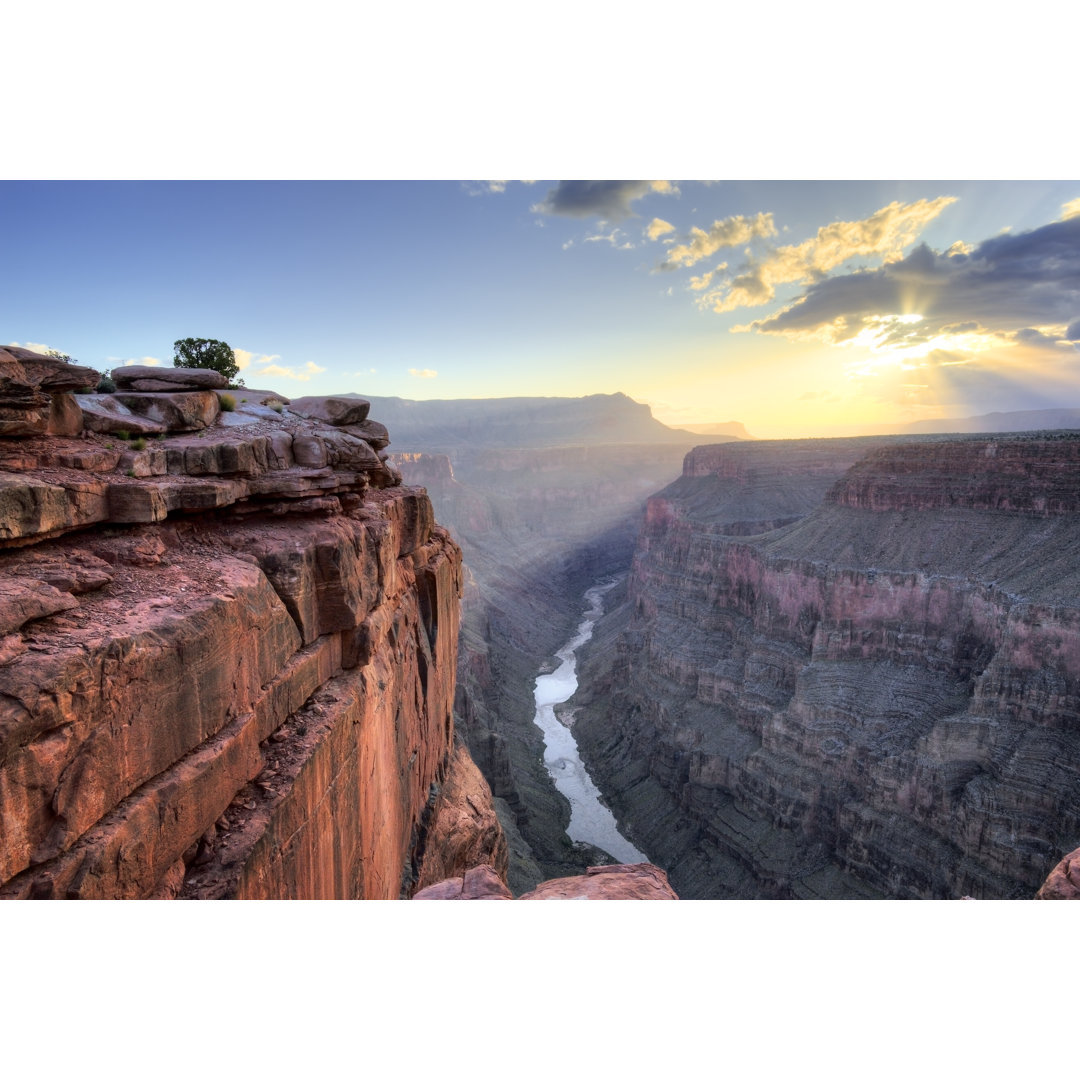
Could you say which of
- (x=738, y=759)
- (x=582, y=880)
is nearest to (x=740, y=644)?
(x=738, y=759)

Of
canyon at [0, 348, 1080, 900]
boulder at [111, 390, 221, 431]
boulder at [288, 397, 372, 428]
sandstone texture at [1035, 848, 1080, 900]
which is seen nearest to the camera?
canyon at [0, 348, 1080, 900]

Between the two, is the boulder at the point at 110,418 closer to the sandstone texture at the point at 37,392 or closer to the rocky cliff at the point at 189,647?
the rocky cliff at the point at 189,647

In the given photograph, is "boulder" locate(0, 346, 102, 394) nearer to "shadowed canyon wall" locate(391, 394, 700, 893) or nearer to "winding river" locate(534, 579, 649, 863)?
"shadowed canyon wall" locate(391, 394, 700, 893)

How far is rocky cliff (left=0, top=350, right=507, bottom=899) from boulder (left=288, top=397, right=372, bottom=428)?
15 centimetres

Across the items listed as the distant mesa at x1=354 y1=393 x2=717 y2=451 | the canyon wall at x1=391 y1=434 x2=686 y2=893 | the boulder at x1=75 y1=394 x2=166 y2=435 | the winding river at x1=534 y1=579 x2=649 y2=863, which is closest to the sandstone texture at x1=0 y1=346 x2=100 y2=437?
the boulder at x1=75 y1=394 x2=166 y2=435

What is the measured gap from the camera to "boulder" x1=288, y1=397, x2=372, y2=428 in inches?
533

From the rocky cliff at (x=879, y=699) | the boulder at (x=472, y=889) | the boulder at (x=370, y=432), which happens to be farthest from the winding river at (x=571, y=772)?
the boulder at (x=370, y=432)

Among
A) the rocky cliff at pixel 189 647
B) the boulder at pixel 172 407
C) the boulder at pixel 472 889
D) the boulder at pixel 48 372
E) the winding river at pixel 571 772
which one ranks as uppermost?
the boulder at pixel 48 372

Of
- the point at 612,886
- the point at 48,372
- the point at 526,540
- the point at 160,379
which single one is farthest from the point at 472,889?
the point at 526,540

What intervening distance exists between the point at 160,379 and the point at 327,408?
12.4ft

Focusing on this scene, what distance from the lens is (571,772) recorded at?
1578 inches

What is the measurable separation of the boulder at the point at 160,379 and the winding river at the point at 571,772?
22.1m

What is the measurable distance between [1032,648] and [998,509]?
10772 millimetres

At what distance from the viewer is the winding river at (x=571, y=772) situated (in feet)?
109
